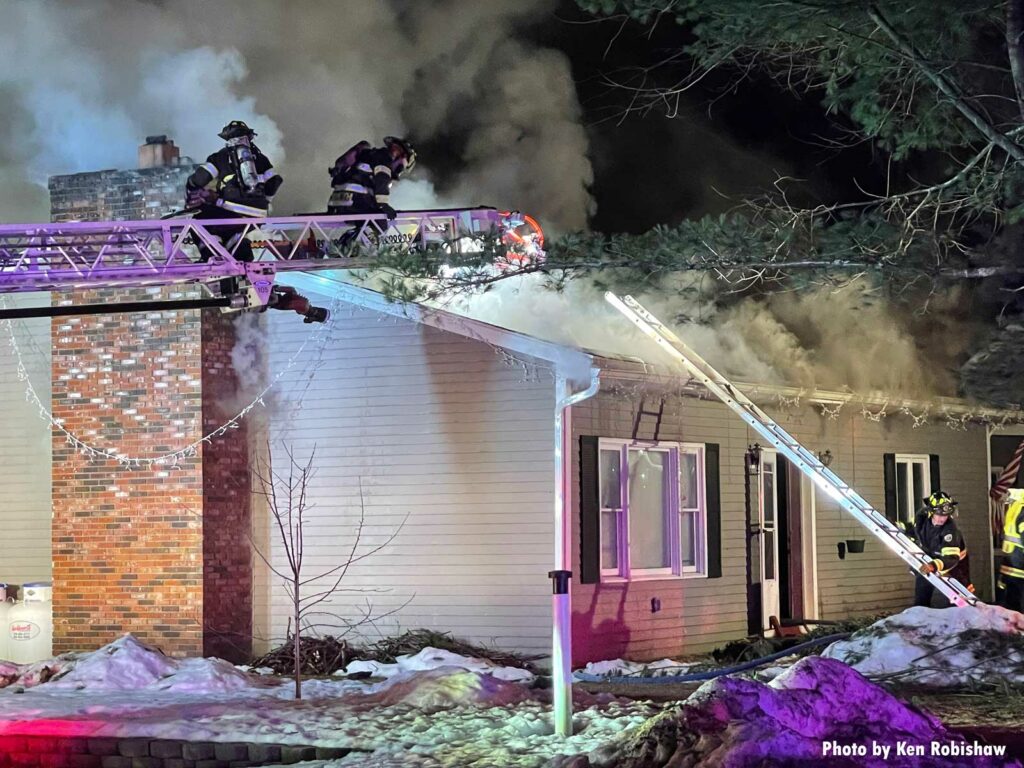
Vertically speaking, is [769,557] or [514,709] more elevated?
[769,557]

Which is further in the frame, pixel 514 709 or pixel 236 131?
pixel 236 131

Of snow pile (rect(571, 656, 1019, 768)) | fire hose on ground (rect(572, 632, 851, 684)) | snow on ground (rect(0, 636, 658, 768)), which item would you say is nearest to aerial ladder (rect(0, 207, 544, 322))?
snow on ground (rect(0, 636, 658, 768))

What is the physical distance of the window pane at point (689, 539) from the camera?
Result: 41.6 feet

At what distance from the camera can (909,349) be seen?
16328 mm

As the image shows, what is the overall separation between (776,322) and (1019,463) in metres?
4.57

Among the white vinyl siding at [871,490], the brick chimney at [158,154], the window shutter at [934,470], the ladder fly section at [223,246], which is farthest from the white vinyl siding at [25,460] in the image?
the window shutter at [934,470]

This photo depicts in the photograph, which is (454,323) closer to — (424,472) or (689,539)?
(424,472)

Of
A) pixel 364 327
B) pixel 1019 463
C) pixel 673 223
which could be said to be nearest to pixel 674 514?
pixel 364 327

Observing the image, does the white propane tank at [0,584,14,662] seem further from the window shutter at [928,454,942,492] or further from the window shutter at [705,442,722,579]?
the window shutter at [928,454,942,492]

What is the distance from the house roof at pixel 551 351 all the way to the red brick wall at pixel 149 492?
1.19 meters

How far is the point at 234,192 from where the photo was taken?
945 centimetres

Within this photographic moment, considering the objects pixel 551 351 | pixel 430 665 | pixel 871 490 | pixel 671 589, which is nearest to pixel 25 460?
pixel 430 665

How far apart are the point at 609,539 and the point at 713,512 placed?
59.0 inches

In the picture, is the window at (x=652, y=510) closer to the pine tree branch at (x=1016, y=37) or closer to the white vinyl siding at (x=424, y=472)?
the white vinyl siding at (x=424, y=472)
